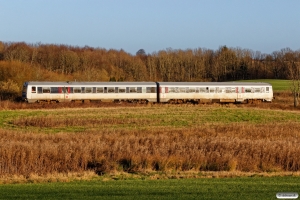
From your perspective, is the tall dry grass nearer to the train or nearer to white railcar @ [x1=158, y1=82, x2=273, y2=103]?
the train

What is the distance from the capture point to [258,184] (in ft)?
33.4

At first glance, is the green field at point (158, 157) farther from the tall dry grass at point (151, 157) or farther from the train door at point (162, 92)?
the train door at point (162, 92)

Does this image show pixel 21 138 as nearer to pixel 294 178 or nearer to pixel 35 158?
pixel 35 158

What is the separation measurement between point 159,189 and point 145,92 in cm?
3525

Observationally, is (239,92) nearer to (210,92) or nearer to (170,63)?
(210,92)

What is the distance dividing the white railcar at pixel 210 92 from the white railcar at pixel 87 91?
1.47 m

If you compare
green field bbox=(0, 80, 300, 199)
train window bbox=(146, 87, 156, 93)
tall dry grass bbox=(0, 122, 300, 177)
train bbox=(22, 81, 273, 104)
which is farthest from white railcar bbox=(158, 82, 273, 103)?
tall dry grass bbox=(0, 122, 300, 177)

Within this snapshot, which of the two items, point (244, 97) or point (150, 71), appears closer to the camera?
point (244, 97)

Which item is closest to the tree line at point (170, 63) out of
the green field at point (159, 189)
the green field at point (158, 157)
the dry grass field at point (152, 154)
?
the green field at point (158, 157)

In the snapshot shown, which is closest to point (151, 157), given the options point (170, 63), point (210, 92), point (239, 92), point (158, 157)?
point (158, 157)

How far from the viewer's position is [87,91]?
43.4m

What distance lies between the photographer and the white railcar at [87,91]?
42.2 m

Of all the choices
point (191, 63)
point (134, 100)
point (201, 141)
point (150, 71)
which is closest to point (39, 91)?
point (134, 100)

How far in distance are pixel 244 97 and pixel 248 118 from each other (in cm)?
1345
